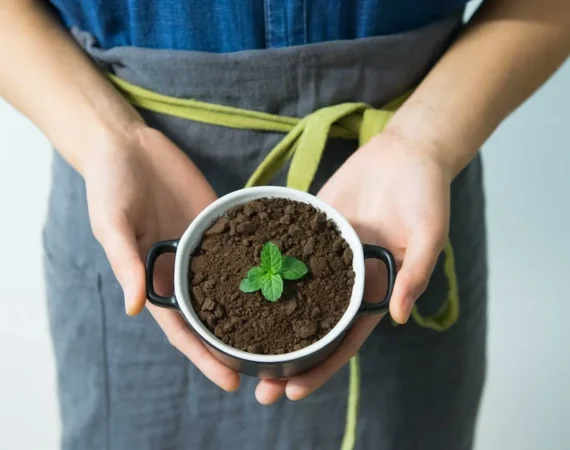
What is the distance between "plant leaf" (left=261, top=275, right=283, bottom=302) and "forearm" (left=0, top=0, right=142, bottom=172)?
0.19 metres

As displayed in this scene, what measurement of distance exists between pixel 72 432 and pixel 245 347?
1.08ft

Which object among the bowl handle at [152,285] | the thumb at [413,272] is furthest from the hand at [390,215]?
the bowl handle at [152,285]

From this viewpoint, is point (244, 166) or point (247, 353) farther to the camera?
point (244, 166)

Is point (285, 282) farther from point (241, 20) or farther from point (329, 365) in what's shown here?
point (241, 20)

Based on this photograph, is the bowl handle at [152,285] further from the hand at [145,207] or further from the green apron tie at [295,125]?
the green apron tie at [295,125]

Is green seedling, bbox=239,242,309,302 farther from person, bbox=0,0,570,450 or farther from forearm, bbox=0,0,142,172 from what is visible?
forearm, bbox=0,0,142,172

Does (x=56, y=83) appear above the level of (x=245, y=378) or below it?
above

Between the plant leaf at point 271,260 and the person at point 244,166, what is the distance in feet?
0.29

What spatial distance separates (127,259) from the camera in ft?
1.58

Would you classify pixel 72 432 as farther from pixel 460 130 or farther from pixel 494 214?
pixel 494 214

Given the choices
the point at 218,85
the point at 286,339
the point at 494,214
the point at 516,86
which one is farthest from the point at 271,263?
the point at 494,214

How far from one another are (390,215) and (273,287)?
4.8 inches

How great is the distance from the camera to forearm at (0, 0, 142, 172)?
569 mm

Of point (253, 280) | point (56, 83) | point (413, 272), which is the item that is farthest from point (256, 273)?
point (56, 83)
